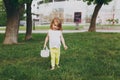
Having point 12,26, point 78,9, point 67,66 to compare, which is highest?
point 12,26

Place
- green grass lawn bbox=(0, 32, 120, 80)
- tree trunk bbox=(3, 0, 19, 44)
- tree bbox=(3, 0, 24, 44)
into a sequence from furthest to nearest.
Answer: tree trunk bbox=(3, 0, 19, 44), tree bbox=(3, 0, 24, 44), green grass lawn bbox=(0, 32, 120, 80)

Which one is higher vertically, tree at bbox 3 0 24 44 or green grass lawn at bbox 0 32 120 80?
tree at bbox 3 0 24 44

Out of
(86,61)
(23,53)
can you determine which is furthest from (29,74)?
(23,53)

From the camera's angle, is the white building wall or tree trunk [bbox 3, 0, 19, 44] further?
the white building wall

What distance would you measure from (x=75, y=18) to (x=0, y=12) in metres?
24.6

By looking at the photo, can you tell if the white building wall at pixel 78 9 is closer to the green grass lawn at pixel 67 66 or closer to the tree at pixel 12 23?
the tree at pixel 12 23

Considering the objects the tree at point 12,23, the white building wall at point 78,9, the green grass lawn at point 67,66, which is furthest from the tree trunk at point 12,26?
the white building wall at point 78,9

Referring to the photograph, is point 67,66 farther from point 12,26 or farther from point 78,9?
point 78,9

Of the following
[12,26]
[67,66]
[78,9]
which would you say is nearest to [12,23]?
[12,26]

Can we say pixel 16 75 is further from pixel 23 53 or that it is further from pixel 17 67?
pixel 23 53

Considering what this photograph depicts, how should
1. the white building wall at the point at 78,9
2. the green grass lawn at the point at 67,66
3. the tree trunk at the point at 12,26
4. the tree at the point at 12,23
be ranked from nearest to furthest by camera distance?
the green grass lawn at the point at 67,66, the tree at the point at 12,23, the tree trunk at the point at 12,26, the white building wall at the point at 78,9

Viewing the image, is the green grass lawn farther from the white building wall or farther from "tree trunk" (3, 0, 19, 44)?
the white building wall

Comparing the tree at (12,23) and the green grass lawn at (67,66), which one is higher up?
the tree at (12,23)

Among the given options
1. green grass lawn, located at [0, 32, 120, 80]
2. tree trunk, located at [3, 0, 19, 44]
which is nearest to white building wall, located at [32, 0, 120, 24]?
tree trunk, located at [3, 0, 19, 44]
